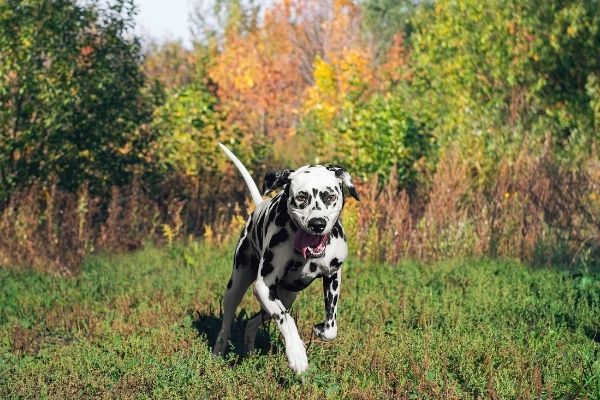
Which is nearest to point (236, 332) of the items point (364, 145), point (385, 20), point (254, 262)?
point (254, 262)

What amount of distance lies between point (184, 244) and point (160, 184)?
2.20 m

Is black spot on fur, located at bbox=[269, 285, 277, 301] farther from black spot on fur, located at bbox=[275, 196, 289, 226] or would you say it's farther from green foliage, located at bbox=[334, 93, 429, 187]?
green foliage, located at bbox=[334, 93, 429, 187]

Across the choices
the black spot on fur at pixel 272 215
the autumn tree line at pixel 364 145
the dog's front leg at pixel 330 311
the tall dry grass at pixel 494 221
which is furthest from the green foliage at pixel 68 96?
the dog's front leg at pixel 330 311

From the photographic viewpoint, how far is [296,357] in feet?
17.0

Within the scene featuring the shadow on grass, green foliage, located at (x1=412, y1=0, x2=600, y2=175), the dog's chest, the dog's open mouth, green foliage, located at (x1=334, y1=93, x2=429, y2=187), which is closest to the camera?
the dog's open mouth

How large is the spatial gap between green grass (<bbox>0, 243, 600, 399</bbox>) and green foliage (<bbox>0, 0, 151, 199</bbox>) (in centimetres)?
238

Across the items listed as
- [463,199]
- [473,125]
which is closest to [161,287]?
[463,199]

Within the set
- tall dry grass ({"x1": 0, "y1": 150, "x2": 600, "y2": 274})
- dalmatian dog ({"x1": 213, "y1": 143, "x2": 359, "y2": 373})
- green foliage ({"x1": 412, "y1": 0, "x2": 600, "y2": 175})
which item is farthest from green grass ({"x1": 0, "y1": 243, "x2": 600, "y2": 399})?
green foliage ({"x1": 412, "y1": 0, "x2": 600, "y2": 175})

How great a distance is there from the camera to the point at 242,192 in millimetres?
15109

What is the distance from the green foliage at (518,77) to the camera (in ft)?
49.3

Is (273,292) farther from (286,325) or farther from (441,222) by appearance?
(441,222)

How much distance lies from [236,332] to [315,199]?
7.43 ft

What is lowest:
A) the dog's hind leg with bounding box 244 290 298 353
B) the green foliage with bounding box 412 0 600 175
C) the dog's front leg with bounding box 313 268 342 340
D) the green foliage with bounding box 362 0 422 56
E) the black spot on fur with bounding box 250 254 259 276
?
the dog's hind leg with bounding box 244 290 298 353

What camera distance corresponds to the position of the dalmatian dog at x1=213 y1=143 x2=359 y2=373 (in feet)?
17.0
